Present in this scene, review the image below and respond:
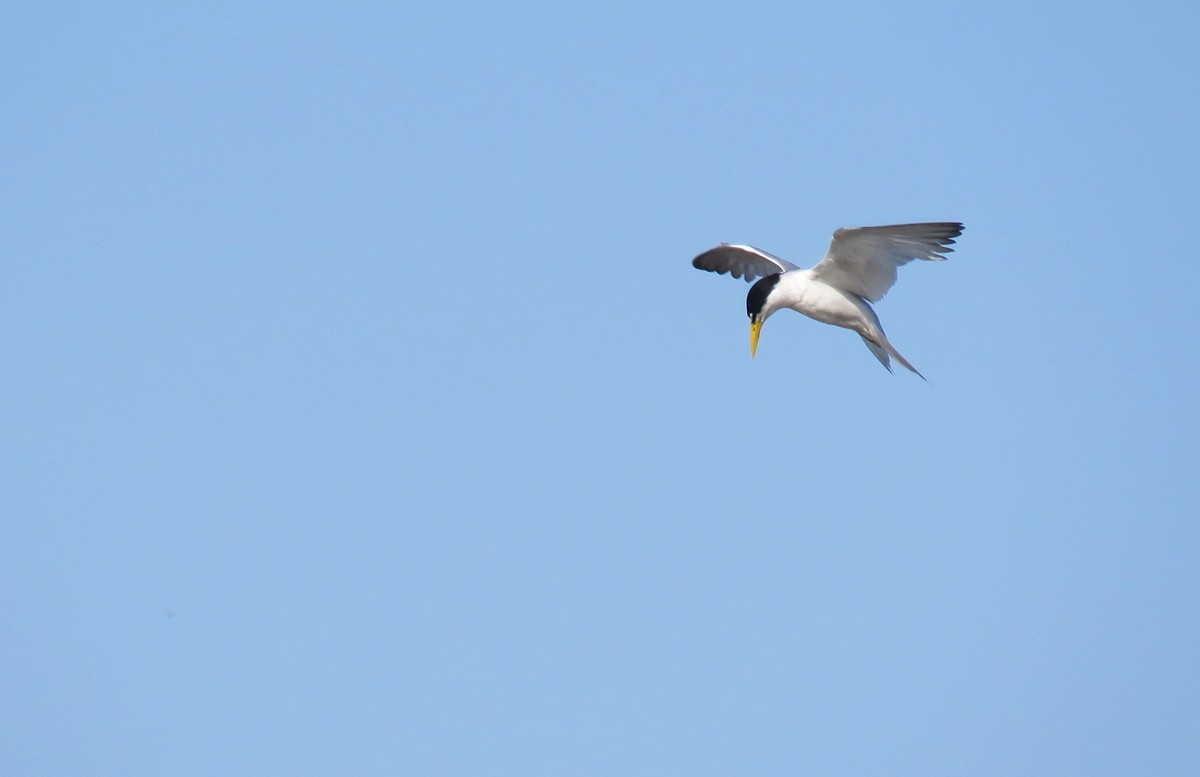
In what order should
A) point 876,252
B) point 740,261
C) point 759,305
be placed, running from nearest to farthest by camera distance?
1. point 876,252
2. point 759,305
3. point 740,261

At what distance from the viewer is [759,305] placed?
17.5 m

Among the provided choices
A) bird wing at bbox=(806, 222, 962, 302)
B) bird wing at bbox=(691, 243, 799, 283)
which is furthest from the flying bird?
bird wing at bbox=(691, 243, 799, 283)

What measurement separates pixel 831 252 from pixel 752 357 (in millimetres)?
1633

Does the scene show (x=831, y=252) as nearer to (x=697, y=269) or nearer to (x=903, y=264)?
(x=903, y=264)

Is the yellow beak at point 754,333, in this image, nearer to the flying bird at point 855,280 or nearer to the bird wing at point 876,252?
the flying bird at point 855,280

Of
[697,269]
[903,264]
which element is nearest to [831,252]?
[903,264]

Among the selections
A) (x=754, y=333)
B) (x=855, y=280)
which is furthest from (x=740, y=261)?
(x=855, y=280)

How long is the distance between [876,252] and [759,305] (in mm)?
1588

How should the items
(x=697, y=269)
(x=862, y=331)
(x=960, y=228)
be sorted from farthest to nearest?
1. (x=697, y=269)
2. (x=862, y=331)
3. (x=960, y=228)

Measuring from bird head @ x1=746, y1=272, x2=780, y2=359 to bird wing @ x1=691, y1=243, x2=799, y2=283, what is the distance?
1.52m

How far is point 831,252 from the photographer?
54.3ft

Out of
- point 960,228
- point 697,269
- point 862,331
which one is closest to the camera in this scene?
point 960,228

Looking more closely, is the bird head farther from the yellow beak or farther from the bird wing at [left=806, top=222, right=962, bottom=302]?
the bird wing at [left=806, top=222, right=962, bottom=302]

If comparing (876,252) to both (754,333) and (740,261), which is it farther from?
(740,261)
